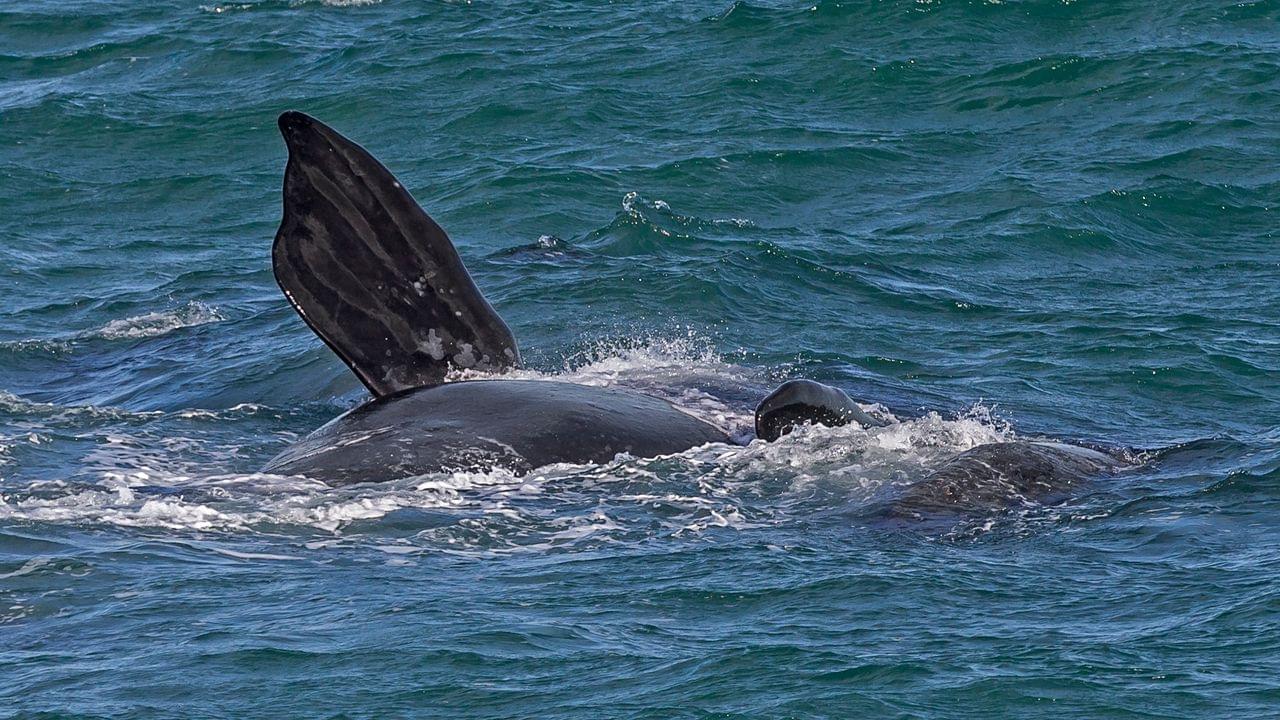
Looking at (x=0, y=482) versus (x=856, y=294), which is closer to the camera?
(x=0, y=482)

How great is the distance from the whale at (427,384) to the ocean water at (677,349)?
0.83 feet

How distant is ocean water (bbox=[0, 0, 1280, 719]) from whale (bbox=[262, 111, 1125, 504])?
25cm

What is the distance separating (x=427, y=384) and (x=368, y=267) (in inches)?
28.5

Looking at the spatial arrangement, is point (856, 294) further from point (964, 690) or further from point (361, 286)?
point (964, 690)

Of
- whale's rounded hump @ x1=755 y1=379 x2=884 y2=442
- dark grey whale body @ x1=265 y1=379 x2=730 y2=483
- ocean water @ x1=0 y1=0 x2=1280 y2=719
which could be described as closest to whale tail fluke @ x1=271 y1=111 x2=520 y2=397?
dark grey whale body @ x1=265 y1=379 x2=730 y2=483

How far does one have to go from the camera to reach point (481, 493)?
348 inches

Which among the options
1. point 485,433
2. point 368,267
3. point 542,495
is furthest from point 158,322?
point 542,495

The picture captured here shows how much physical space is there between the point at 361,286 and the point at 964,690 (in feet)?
15.5

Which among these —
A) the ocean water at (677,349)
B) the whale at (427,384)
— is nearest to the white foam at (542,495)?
the ocean water at (677,349)

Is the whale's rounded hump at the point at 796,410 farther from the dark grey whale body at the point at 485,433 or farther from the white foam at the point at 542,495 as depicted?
the dark grey whale body at the point at 485,433

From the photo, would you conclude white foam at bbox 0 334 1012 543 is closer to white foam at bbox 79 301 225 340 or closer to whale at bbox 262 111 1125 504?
whale at bbox 262 111 1125 504

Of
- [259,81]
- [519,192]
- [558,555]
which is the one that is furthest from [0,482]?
[259,81]

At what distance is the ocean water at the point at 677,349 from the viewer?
6.87 metres

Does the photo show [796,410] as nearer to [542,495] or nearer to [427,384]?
[542,495]
